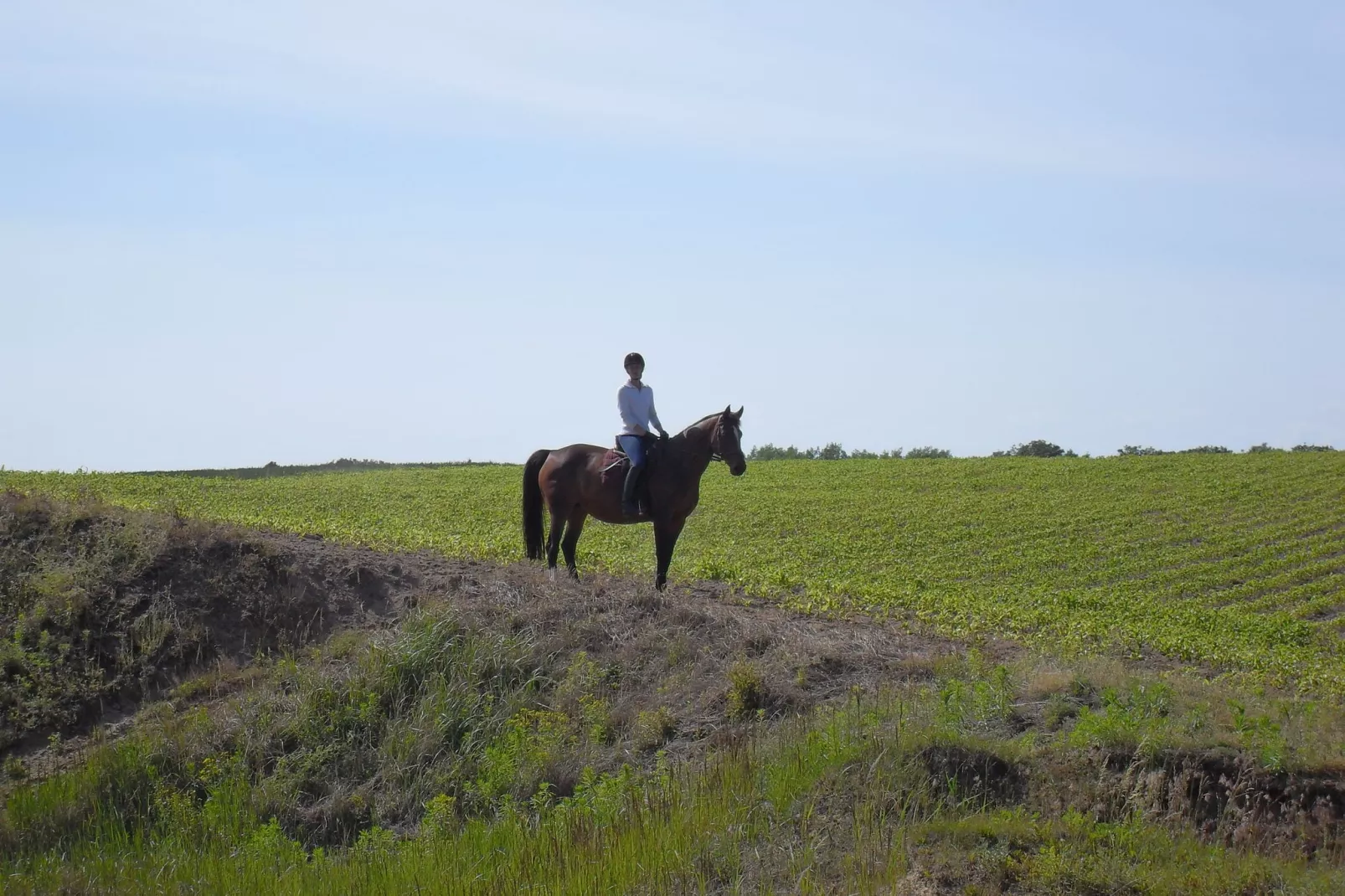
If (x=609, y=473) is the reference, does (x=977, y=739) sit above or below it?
below

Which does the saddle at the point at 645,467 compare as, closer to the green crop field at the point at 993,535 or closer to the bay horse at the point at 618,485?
the bay horse at the point at 618,485

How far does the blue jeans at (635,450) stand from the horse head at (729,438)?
3.05 ft

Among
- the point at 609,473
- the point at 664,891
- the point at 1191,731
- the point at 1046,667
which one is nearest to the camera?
the point at 664,891

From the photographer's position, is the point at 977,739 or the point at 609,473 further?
the point at 609,473

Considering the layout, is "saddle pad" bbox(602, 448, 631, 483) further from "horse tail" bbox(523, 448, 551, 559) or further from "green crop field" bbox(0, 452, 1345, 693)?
"green crop field" bbox(0, 452, 1345, 693)

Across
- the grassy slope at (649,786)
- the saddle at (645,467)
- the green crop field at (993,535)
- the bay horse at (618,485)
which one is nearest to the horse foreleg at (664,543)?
the bay horse at (618,485)

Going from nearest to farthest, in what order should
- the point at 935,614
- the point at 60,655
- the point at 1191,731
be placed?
the point at 1191,731, the point at 60,655, the point at 935,614

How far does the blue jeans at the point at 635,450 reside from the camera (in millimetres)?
15391

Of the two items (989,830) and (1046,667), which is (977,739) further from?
(1046,667)

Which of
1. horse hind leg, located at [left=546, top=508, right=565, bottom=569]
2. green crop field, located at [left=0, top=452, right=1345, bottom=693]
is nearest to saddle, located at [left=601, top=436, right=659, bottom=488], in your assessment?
horse hind leg, located at [left=546, top=508, right=565, bottom=569]

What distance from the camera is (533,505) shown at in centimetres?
1755

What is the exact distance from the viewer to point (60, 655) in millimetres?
14875

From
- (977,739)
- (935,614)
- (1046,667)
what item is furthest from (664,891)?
(935,614)

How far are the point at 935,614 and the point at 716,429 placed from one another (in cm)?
461
